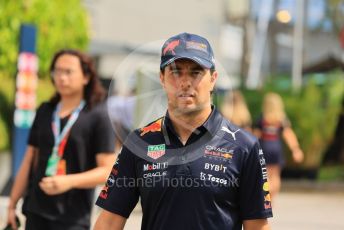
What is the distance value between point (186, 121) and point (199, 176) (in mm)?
216

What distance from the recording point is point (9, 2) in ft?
42.4

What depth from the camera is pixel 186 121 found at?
10.1 feet

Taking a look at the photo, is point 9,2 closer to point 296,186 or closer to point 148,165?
point 296,186

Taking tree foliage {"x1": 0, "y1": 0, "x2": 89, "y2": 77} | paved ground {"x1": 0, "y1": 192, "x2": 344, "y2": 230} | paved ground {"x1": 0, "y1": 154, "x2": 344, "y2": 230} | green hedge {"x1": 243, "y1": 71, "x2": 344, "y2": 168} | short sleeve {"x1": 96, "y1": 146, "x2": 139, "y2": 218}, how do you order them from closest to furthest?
short sleeve {"x1": 96, "y1": 146, "x2": 139, "y2": 218} < paved ground {"x1": 0, "y1": 192, "x2": 344, "y2": 230} < paved ground {"x1": 0, "y1": 154, "x2": 344, "y2": 230} < tree foliage {"x1": 0, "y1": 0, "x2": 89, "y2": 77} < green hedge {"x1": 243, "y1": 71, "x2": 344, "y2": 168}

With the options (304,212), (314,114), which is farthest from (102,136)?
(314,114)

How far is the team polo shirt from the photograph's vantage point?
3.03 metres

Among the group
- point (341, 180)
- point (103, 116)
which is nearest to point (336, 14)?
point (341, 180)

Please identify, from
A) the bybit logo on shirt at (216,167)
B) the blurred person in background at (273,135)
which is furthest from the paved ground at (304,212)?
the bybit logo on shirt at (216,167)

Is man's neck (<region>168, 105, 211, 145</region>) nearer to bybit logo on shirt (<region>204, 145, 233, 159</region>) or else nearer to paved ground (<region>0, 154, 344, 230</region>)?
bybit logo on shirt (<region>204, 145, 233, 159</region>)

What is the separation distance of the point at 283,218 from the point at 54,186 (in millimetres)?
7930

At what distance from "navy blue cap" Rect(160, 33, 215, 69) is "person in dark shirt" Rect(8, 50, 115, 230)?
66.2 inches

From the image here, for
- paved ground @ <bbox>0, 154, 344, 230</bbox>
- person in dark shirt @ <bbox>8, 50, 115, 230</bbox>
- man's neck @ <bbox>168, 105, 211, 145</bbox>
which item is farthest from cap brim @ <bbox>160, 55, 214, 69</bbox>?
paved ground @ <bbox>0, 154, 344, 230</bbox>

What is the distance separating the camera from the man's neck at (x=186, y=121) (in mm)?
3072

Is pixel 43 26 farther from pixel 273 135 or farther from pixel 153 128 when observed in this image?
pixel 153 128
